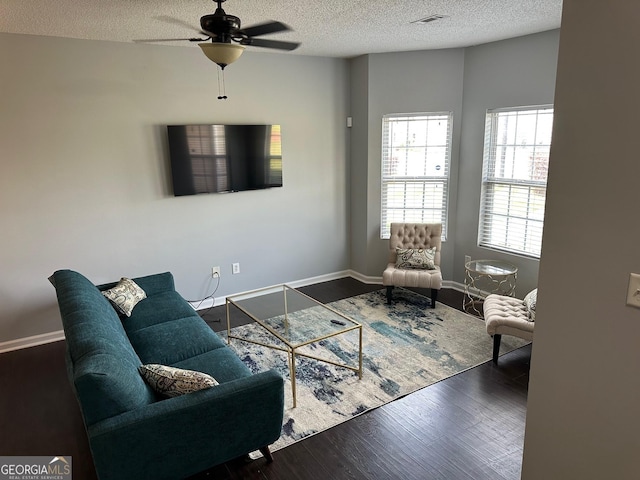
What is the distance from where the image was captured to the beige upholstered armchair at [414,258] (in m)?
4.77

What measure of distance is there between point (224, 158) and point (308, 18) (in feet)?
5.82

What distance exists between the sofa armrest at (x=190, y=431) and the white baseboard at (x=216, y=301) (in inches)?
97.3

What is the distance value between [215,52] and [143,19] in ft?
3.74

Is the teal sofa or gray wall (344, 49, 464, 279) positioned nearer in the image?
the teal sofa

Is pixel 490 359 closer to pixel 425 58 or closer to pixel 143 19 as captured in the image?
pixel 425 58

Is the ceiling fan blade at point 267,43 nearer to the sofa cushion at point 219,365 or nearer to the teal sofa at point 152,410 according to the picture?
the teal sofa at point 152,410

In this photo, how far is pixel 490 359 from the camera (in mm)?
3707

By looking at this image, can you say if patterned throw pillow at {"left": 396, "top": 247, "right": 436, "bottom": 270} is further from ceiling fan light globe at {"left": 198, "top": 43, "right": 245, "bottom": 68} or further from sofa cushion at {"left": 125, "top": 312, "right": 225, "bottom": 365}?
ceiling fan light globe at {"left": 198, "top": 43, "right": 245, "bottom": 68}

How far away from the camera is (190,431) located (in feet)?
7.04

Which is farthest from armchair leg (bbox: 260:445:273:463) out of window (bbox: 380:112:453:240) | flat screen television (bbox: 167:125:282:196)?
window (bbox: 380:112:453:240)

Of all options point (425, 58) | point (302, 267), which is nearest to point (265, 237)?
point (302, 267)

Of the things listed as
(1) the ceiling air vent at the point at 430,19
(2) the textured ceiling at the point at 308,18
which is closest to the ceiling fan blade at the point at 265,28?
(2) the textured ceiling at the point at 308,18

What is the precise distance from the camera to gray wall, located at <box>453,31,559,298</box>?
13.7 feet

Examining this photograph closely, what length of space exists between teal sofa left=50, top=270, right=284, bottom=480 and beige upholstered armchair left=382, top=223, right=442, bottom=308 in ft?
8.14
